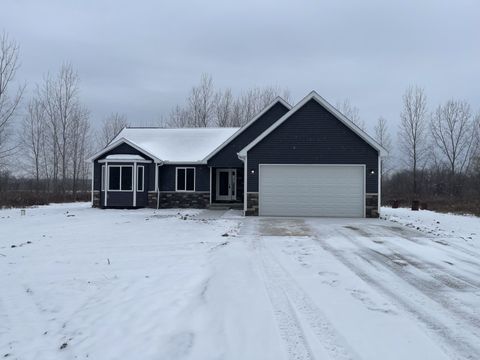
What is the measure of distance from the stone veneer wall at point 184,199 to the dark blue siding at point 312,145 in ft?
16.2

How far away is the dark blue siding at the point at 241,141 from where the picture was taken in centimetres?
2341

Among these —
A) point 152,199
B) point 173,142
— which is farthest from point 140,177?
point 173,142

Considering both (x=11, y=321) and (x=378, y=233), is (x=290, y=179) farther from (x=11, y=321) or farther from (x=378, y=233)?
(x=11, y=321)

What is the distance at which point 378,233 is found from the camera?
13.5m

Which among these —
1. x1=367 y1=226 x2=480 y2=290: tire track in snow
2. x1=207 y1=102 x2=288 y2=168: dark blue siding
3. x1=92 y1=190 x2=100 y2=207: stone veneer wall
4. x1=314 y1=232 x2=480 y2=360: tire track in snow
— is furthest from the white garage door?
x1=314 y1=232 x2=480 y2=360: tire track in snow

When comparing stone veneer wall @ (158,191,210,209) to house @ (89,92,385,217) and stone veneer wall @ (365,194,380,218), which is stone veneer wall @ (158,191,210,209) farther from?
stone veneer wall @ (365,194,380,218)

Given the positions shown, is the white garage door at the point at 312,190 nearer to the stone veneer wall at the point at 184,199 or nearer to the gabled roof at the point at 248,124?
the gabled roof at the point at 248,124

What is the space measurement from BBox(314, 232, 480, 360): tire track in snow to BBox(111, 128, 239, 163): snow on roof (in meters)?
17.5

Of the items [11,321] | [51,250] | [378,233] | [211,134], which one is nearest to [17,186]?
[211,134]

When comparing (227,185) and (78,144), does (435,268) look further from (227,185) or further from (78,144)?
(78,144)

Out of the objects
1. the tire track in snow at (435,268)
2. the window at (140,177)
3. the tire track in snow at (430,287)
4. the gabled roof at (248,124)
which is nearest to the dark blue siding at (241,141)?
the gabled roof at (248,124)

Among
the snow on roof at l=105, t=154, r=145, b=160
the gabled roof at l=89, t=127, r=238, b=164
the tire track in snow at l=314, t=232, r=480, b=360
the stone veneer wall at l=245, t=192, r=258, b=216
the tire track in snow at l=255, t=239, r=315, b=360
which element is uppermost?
the gabled roof at l=89, t=127, r=238, b=164

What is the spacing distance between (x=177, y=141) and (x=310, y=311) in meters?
21.6

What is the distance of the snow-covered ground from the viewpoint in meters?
4.36
